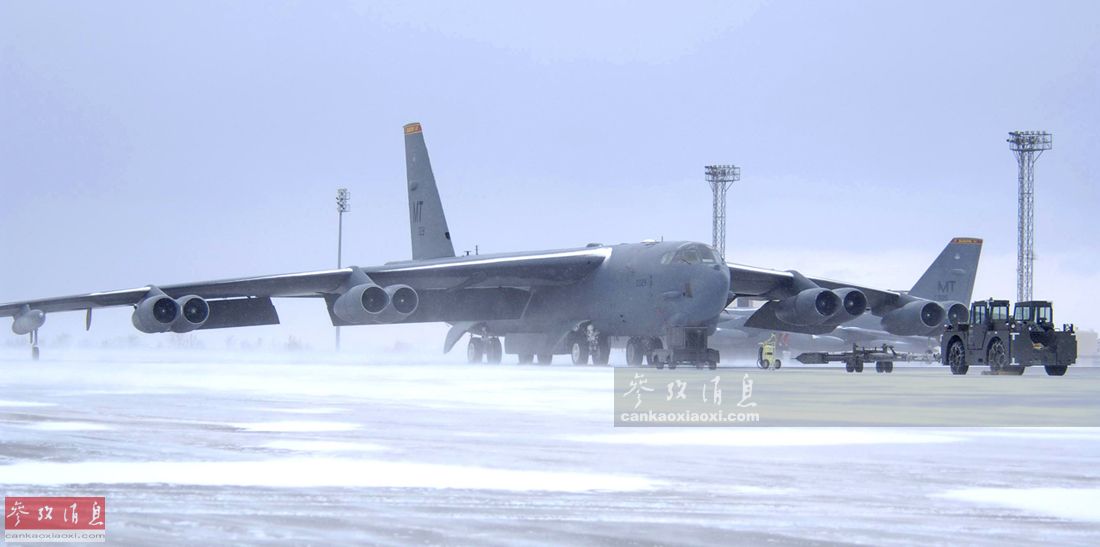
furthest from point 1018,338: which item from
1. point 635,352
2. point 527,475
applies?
point 527,475

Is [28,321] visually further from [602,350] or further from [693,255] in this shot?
[693,255]

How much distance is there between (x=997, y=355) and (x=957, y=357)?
2.13 m

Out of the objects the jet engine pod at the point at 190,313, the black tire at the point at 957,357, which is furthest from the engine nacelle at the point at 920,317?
the jet engine pod at the point at 190,313

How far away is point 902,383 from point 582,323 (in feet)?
47.2

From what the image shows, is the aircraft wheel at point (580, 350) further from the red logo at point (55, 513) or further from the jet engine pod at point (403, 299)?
the red logo at point (55, 513)

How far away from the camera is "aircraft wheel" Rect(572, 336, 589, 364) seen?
42.3m

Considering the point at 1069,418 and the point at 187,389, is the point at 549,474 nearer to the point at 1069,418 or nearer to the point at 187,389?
the point at 1069,418

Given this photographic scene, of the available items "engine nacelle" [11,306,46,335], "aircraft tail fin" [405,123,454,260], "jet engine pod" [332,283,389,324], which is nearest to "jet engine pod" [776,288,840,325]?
"jet engine pod" [332,283,389,324]

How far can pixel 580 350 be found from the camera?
42375 millimetres

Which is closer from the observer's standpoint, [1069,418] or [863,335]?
[1069,418]

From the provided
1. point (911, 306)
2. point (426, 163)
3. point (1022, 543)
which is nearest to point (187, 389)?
point (1022, 543)

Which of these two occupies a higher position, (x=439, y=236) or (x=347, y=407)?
(x=439, y=236)

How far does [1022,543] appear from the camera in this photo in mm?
7043

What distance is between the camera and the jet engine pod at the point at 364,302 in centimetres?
3800
